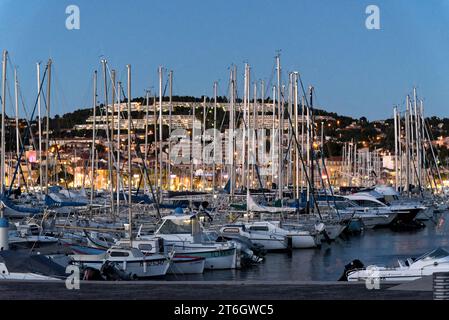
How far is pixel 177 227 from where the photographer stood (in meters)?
27.9

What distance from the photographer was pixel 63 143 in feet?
366

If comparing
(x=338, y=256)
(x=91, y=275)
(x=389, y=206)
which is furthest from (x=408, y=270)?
(x=389, y=206)

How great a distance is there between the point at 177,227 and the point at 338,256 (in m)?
8.74

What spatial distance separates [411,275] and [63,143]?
95.4 m

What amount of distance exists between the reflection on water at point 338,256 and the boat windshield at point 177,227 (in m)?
1.49

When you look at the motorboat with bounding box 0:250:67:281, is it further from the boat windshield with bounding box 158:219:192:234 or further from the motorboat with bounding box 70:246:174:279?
the boat windshield with bounding box 158:219:192:234

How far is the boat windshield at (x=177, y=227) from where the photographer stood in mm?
27734

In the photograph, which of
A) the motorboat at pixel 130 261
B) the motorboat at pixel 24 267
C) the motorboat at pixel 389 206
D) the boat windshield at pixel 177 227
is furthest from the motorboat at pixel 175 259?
the motorboat at pixel 389 206

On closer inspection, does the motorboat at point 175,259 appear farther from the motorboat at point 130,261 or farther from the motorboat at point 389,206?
the motorboat at point 389,206

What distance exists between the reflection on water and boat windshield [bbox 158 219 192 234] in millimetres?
1491

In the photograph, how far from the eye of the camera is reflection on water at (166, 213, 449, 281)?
27.4 metres

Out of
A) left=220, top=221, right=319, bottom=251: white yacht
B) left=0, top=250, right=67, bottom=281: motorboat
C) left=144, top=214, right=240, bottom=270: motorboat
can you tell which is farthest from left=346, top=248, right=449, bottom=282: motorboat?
left=220, top=221, right=319, bottom=251: white yacht
